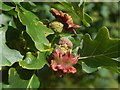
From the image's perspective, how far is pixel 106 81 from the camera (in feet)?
11.0

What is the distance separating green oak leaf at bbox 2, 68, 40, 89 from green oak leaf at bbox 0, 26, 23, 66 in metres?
0.04

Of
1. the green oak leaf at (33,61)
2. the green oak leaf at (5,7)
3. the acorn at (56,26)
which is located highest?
the green oak leaf at (5,7)

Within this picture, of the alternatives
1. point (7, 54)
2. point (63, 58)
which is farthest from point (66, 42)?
point (7, 54)

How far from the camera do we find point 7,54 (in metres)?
1.12

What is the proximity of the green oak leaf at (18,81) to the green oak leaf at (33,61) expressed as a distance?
0.06 meters

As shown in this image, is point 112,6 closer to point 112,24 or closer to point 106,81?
point 112,24

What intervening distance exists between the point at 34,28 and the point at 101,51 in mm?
198

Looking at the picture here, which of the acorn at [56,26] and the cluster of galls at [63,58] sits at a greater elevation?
the acorn at [56,26]

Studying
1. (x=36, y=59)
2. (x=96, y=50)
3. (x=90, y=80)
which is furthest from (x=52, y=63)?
(x=90, y=80)

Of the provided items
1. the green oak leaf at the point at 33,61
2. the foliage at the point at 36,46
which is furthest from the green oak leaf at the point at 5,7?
the green oak leaf at the point at 33,61

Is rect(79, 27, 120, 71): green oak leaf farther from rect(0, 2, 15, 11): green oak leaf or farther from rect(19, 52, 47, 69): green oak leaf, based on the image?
rect(0, 2, 15, 11): green oak leaf

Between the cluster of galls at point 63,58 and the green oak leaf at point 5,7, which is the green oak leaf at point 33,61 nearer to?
the cluster of galls at point 63,58

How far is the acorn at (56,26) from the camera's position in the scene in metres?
1.20

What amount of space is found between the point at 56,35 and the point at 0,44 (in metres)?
0.18
